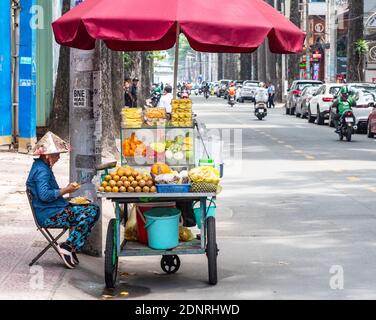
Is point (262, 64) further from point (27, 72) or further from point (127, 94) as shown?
point (27, 72)

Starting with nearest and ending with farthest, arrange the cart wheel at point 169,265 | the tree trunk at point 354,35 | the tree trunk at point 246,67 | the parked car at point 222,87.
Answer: the cart wheel at point 169,265, the tree trunk at point 354,35, the parked car at point 222,87, the tree trunk at point 246,67

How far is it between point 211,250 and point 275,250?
7.04ft

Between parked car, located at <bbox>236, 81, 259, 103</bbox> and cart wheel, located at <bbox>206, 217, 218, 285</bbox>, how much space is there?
2543 inches

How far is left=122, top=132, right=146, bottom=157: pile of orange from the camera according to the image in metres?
9.54

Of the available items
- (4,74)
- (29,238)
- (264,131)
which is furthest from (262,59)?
(29,238)

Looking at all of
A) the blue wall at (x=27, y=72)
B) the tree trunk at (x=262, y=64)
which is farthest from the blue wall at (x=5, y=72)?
the tree trunk at (x=262, y=64)

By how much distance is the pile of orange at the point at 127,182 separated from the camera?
860 cm

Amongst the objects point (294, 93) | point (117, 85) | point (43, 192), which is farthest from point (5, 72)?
point (294, 93)

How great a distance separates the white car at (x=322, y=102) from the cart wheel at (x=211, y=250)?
3002 centimetres

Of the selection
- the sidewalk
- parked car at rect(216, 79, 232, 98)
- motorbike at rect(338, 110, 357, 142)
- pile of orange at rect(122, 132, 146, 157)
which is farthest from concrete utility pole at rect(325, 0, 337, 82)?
pile of orange at rect(122, 132, 146, 157)

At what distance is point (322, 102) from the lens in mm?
39312

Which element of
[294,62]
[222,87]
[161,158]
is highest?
[294,62]

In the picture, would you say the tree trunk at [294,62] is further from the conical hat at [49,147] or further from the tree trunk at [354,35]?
the conical hat at [49,147]
